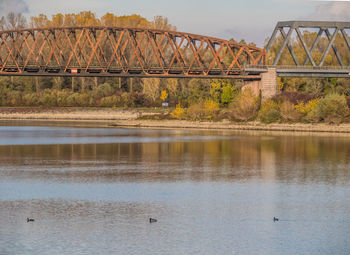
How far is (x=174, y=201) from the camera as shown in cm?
3744

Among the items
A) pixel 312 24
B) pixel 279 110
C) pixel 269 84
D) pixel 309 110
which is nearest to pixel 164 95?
pixel 269 84

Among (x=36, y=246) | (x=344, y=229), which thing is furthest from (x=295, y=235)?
(x=36, y=246)

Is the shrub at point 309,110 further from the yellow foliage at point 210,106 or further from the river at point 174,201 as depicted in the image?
the river at point 174,201

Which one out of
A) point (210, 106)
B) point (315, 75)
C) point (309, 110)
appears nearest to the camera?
point (309, 110)

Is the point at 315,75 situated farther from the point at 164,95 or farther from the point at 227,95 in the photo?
the point at 164,95

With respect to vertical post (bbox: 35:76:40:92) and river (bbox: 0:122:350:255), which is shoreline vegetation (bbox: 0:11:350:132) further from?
river (bbox: 0:122:350:255)

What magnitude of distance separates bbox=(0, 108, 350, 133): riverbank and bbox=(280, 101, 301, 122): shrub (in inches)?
48.0

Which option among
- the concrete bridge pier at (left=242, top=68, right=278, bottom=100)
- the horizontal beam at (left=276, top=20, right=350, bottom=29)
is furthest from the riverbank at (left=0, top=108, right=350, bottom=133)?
the horizontal beam at (left=276, top=20, right=350, bottom=29)

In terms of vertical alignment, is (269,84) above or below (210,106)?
above

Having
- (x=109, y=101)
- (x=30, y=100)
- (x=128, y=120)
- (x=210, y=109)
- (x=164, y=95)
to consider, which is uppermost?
(x=164, y=95)

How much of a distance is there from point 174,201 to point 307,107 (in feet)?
238

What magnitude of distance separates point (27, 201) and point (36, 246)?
32.6ft

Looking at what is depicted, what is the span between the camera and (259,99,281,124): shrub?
108 metres

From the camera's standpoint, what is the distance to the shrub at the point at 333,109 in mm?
99688
